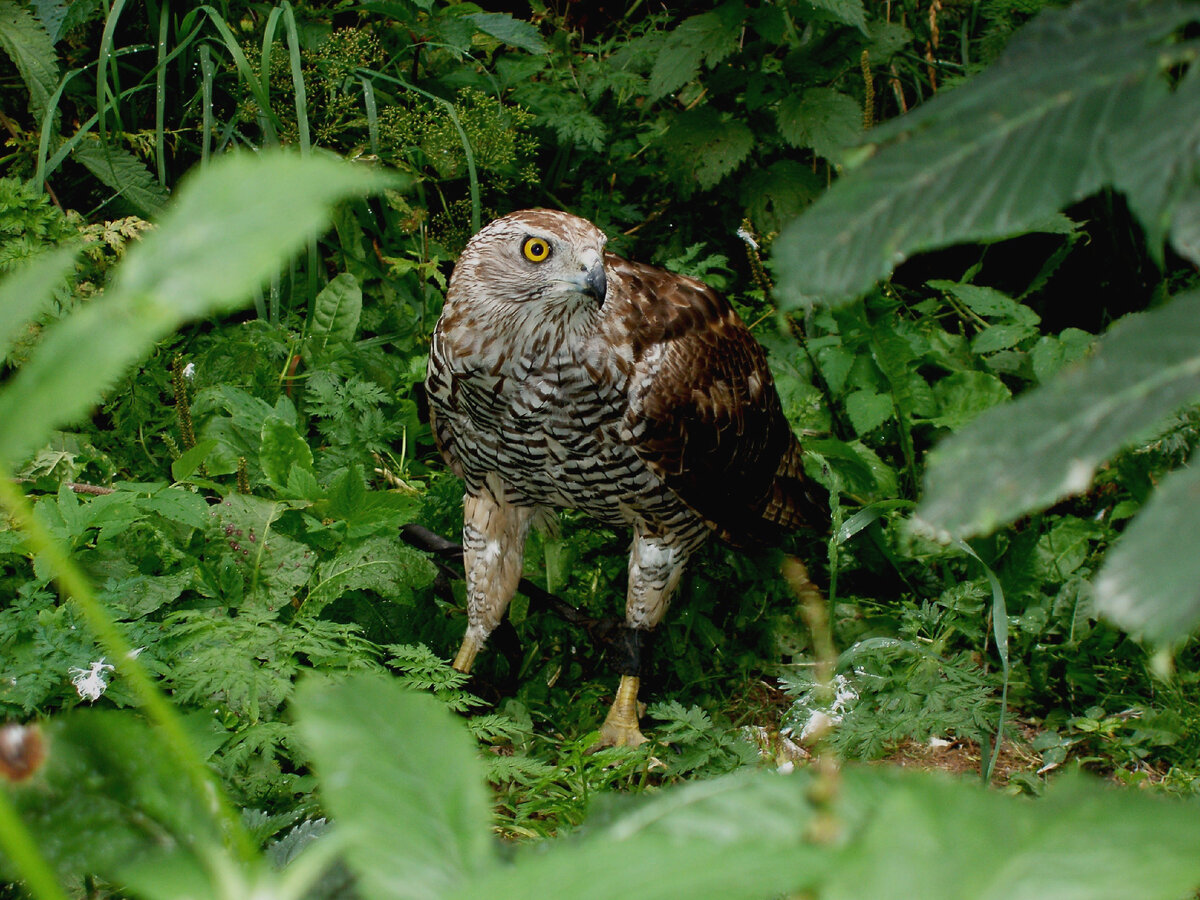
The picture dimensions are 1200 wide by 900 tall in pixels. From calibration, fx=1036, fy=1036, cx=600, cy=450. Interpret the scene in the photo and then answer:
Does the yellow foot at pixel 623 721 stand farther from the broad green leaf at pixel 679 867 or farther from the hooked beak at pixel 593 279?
the broad green leaf at pixel 679 867

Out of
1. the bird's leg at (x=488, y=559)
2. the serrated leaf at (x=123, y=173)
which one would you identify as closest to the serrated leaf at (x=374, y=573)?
the bird's leg at (x=488, y=559)

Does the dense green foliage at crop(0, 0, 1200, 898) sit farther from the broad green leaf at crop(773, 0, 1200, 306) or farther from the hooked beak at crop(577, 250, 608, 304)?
the hooked beak at crop(577, 250, 608, 304)

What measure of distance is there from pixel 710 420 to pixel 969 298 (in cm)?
189

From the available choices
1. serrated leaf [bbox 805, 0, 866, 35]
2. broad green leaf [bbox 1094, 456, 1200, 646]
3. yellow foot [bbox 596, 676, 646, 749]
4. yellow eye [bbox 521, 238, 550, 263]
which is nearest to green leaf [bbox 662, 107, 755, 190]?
serrated leaf [bbox 805, 0, 866, 35]

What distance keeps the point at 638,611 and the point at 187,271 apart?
2.93 m

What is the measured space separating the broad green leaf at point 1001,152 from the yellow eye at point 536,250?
7.42ft

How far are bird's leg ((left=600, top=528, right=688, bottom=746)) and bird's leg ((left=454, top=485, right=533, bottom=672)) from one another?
386 mm

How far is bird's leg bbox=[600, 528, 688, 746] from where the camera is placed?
129 inches

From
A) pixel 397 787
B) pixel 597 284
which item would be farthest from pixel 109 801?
pixel 597 284

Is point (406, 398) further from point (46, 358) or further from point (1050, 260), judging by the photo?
point (46, 358)

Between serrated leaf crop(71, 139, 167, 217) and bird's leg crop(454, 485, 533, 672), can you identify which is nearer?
bird's leg crop(454, 485, 533, 672)

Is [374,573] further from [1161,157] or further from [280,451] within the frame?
[1161,157]

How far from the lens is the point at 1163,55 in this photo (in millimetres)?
543

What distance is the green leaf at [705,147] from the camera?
447 centimetres
